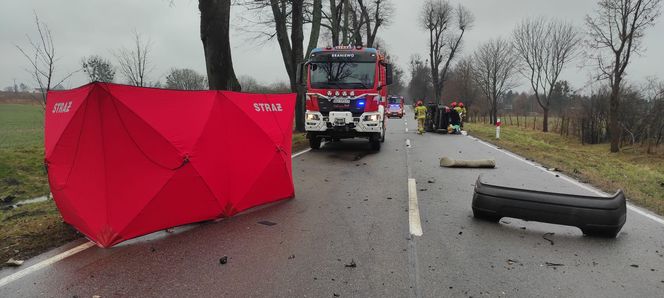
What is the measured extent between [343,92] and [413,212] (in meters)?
7.26

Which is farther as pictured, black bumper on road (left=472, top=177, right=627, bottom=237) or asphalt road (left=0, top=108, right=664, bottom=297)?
black bumper on road (left=472, top=177, right=627, bottom=237)

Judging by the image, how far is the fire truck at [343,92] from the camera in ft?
42.9

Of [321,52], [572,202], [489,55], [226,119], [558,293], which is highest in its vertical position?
[489,55]

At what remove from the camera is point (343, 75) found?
13.2 metres

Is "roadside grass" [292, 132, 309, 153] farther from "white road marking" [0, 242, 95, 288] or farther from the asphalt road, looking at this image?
"white road marking" [0, 242, 95, 288]

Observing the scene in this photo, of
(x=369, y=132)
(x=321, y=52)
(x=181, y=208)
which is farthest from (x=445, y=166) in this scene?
(x=181, y=208)

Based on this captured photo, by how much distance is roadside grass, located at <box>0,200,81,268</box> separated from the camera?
4.64 metres

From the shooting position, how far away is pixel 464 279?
3928 millimetres

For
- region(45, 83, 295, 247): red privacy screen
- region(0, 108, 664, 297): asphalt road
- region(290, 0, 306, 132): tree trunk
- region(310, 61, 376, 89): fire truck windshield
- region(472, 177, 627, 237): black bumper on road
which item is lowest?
region(0, 108, 664, 297): asphalt road

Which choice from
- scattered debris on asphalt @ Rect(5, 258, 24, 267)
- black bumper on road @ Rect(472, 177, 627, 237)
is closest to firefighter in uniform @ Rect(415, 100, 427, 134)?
black bumper on road @ Rect(472, 177, 627, 237)

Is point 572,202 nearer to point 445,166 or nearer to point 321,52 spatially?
point 445,166

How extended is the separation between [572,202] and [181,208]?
4.63 metres

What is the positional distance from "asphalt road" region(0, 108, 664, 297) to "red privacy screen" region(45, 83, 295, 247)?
30 cm

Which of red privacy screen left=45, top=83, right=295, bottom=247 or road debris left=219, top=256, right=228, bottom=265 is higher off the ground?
red privacy screen left=45, top=83, right=295, bottom=247
